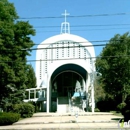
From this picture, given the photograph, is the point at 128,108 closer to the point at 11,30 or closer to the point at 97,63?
the point at 11,30

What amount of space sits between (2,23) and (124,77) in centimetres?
1911

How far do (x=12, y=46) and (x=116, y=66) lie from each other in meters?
15.9

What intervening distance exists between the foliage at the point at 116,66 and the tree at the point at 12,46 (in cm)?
1245

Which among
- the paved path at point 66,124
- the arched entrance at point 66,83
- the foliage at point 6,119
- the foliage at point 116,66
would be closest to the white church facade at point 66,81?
the arched entrance at point 66,83

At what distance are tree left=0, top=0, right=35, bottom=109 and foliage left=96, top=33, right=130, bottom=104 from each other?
12.5m

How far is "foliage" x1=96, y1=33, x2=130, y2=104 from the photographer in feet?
103

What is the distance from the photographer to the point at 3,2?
21641 mm

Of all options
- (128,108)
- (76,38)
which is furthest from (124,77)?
(128,108)

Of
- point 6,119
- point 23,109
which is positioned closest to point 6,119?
point 6,119

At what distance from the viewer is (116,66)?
3198 cm

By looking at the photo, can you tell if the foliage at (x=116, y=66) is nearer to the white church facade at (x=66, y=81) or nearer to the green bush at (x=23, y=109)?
the white church facade at (x=66, y=81)

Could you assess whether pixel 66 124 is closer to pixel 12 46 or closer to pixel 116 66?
pixel 12 46

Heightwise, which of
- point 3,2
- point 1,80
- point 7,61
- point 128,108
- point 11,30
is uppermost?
point 3,2

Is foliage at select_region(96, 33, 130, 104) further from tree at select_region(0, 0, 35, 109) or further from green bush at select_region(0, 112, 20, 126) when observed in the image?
green bush at select_region(0, 112, 20, 126)
